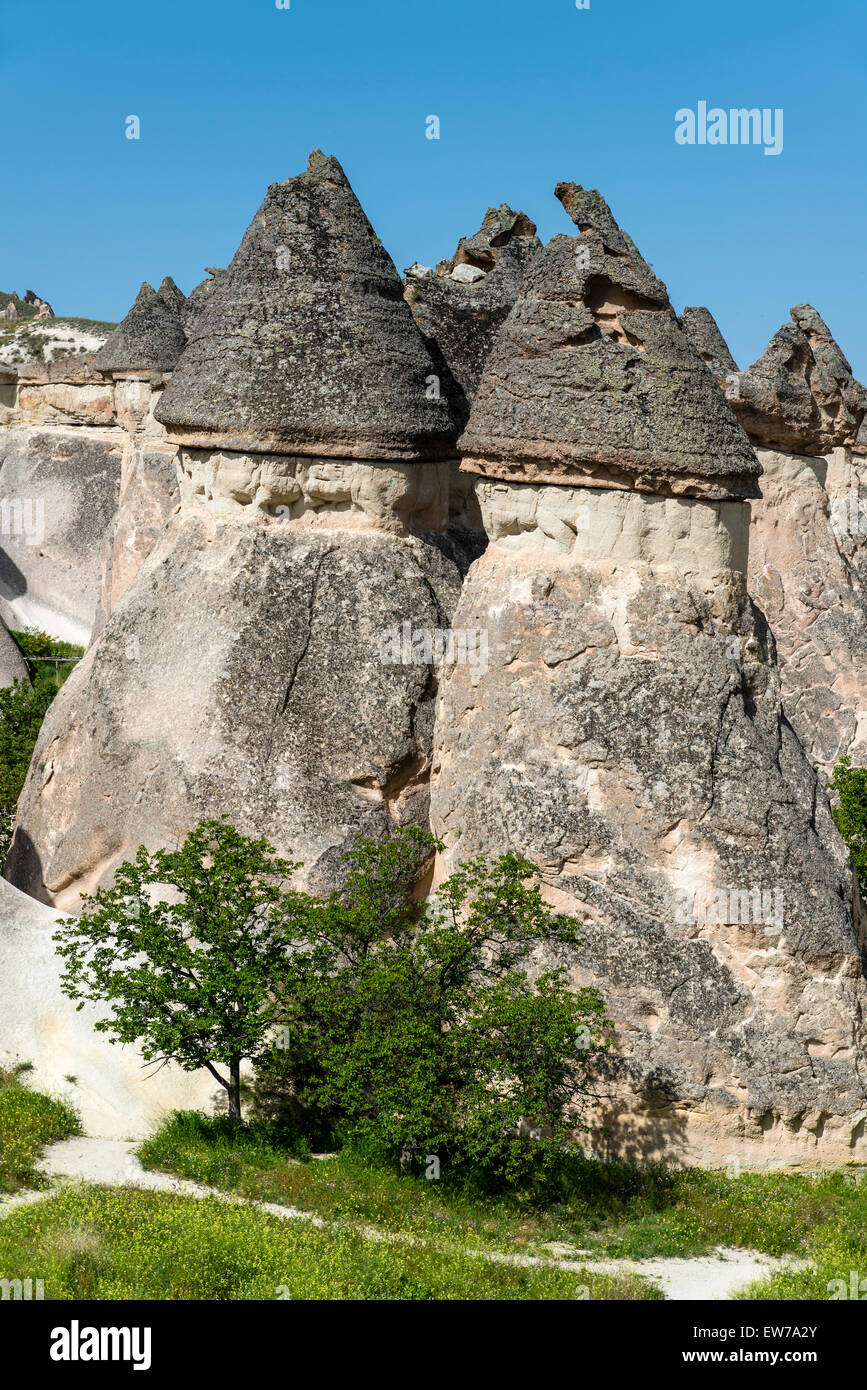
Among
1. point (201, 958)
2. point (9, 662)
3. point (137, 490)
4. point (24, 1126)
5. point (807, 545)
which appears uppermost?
point (137, 490)

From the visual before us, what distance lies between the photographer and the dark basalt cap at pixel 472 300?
15297 mm

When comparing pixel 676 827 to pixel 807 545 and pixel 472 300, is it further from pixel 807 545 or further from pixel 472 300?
pixel 807 545

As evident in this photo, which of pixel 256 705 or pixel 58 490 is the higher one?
pixel 58 490

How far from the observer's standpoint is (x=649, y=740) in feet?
35.1

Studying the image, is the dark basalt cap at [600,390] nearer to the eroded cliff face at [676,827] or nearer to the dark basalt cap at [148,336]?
the eroded cliff face at [676,827]

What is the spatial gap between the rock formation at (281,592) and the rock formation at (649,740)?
0.99 metres

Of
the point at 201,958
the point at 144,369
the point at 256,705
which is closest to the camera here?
the point at 201,958

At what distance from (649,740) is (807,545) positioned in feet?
32.2

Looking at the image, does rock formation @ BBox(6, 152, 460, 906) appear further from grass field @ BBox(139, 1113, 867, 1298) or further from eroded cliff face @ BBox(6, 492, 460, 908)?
grass field @ BBox(139, 1113, 867, 1298)

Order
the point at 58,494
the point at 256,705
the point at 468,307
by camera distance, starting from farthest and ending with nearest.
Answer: the point at 58,494 → the point at 468,307 → the point at 256,705

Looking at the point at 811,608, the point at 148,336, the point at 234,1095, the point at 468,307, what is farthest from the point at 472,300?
the point at 148,336

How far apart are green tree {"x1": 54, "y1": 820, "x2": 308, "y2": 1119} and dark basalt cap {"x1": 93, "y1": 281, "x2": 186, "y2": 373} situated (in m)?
15.3

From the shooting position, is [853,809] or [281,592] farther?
[853,809]
